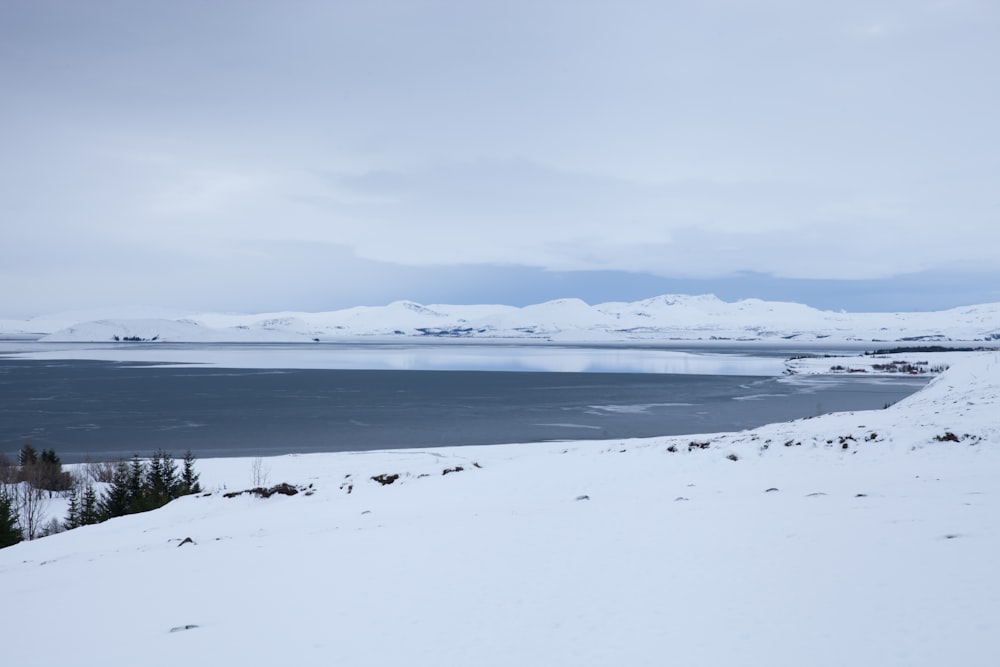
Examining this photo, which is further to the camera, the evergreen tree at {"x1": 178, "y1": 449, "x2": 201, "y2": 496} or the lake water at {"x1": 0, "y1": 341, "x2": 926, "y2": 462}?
the lake water at {"x1": 0, "y1": 341, "x2": 926, "y2": 462}

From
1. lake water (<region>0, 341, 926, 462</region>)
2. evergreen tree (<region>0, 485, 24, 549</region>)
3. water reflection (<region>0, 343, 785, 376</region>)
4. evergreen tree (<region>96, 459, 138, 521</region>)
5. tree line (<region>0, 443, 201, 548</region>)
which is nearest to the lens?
evergreen tree (<region>0, 485, 24, 549</region>)

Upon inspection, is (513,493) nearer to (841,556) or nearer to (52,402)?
(841,556)

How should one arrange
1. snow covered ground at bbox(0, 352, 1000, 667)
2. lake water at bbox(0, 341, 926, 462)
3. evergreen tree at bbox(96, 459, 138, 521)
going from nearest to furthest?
snow covered ground at bbox(0, 352, 1000, 667), evergreen tree at bbox(96, 459, 138, 521), lake water at bbox(0, 341, 926, 462)

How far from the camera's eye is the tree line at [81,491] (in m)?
22.3

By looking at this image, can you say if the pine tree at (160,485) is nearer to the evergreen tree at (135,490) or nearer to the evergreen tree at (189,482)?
the evergreen tree at (135,490)

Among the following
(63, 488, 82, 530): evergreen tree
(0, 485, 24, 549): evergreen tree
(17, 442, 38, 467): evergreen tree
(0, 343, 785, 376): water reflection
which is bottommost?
(63, 488, 82, 530): evergreen tree

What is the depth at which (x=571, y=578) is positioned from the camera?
866 cm

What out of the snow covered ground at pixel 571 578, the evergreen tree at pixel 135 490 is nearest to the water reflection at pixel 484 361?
the evergreen tree at pixel 135 490

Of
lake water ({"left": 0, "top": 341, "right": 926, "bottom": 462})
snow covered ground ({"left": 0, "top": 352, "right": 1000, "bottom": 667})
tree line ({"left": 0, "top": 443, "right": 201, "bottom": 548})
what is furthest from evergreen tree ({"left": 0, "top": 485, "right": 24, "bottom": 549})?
lake water ({"left": 0, "top": 341, "right": 926, "bottom": 462})

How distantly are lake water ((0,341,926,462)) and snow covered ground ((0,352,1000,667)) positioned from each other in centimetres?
1890

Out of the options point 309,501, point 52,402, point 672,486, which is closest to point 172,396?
point 52,402

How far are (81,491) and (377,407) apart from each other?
2404 cm

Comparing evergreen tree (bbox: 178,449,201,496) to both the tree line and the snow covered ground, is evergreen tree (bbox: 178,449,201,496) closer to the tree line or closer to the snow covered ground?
the tree line

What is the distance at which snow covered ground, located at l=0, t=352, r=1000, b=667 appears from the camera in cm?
657
